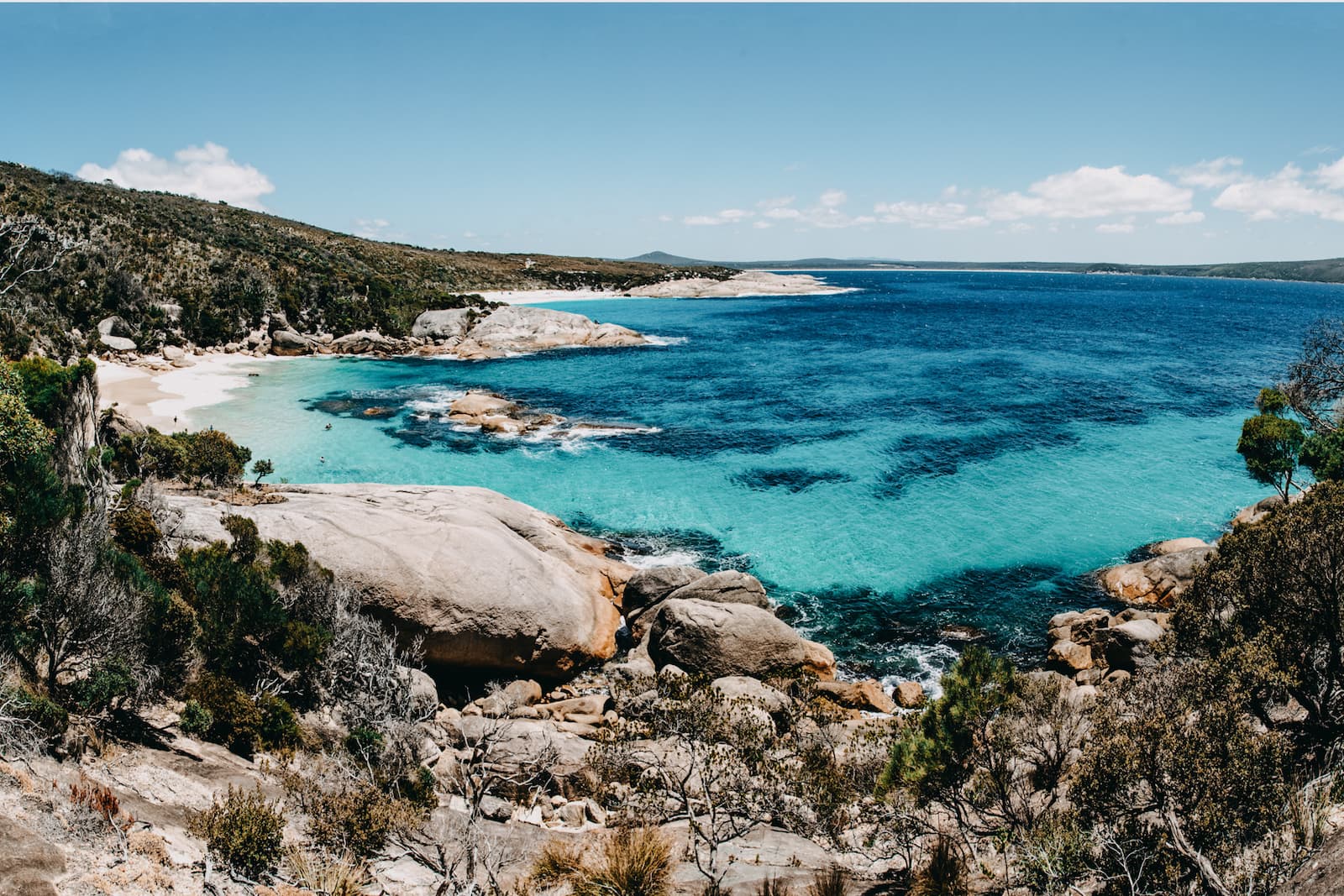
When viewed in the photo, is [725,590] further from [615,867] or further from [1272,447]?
[1272,447]

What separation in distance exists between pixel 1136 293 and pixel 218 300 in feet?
698

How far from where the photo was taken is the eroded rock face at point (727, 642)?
18.7 m

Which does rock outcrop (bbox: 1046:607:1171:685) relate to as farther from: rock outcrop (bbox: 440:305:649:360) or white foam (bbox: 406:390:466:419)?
rock outcrop (bbox: 440:305:649:360)

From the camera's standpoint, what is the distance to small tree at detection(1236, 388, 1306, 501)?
83.6ft

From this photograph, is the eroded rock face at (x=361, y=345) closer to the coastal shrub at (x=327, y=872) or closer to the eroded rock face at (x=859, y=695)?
the eroded rock face at (x=859, y=695)

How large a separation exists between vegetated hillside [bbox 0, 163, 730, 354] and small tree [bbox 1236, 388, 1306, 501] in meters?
60.6

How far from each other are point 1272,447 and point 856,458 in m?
17.4

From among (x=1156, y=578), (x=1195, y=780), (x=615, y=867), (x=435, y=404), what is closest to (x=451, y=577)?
(x=615, y=867)

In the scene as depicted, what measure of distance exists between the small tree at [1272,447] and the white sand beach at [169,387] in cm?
4849

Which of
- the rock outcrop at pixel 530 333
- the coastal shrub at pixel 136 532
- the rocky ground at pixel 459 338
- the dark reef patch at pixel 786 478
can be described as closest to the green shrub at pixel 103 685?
the coastal shrub at pixel 136 532

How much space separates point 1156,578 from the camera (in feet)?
77.5

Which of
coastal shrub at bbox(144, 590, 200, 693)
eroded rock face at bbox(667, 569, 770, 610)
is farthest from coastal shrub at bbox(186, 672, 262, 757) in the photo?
eroded rock face at bbox(667, 569, 770, 610)

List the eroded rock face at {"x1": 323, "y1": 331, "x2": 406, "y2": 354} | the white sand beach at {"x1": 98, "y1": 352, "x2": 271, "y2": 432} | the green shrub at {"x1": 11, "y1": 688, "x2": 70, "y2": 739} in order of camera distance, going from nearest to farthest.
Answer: the green shrub at {"x1": 11, "y1": 688, "x2": 70, "y2": 739} < the white sand beach at {"x1": 98, "y1": 352, "x2": 271, "y2": 432} < the eroded rock face at {"x1": 323, "y1": 331, "x2": 406, "y2": 354}

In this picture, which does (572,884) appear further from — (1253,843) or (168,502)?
(168,502)
